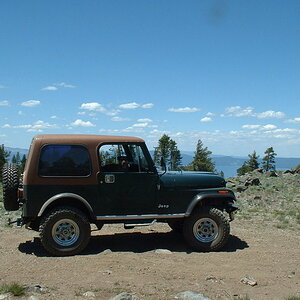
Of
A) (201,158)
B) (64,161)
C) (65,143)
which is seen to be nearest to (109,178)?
(64,161)

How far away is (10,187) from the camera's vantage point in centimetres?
793

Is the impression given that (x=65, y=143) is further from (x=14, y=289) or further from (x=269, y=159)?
(x=269, y=159)

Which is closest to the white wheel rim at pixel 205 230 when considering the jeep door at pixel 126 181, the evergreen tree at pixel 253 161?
the jeep door at pixel 126 181

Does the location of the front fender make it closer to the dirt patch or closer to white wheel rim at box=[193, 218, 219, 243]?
white wheel rim at box=[193, 218, 219, 243]

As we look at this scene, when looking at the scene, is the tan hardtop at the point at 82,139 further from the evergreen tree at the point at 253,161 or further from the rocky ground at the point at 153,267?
the evergreen tree at the point at 253,161

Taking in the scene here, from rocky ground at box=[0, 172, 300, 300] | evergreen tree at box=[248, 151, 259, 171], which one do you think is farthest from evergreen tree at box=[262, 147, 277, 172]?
rocky ground at box=[0, 172, 300, 300]

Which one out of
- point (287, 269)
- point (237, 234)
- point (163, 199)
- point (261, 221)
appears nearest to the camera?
point (287, 269)

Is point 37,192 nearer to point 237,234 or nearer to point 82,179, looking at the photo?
point 82,179

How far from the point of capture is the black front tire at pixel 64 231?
25.6 ft

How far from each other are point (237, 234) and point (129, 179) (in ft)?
12.2

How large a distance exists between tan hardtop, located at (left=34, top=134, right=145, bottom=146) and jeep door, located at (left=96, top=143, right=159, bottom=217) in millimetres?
107

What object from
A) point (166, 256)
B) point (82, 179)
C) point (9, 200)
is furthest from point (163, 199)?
point (9, 200)

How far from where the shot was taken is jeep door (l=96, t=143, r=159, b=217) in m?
8.09

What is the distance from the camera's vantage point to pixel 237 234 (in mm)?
10211
